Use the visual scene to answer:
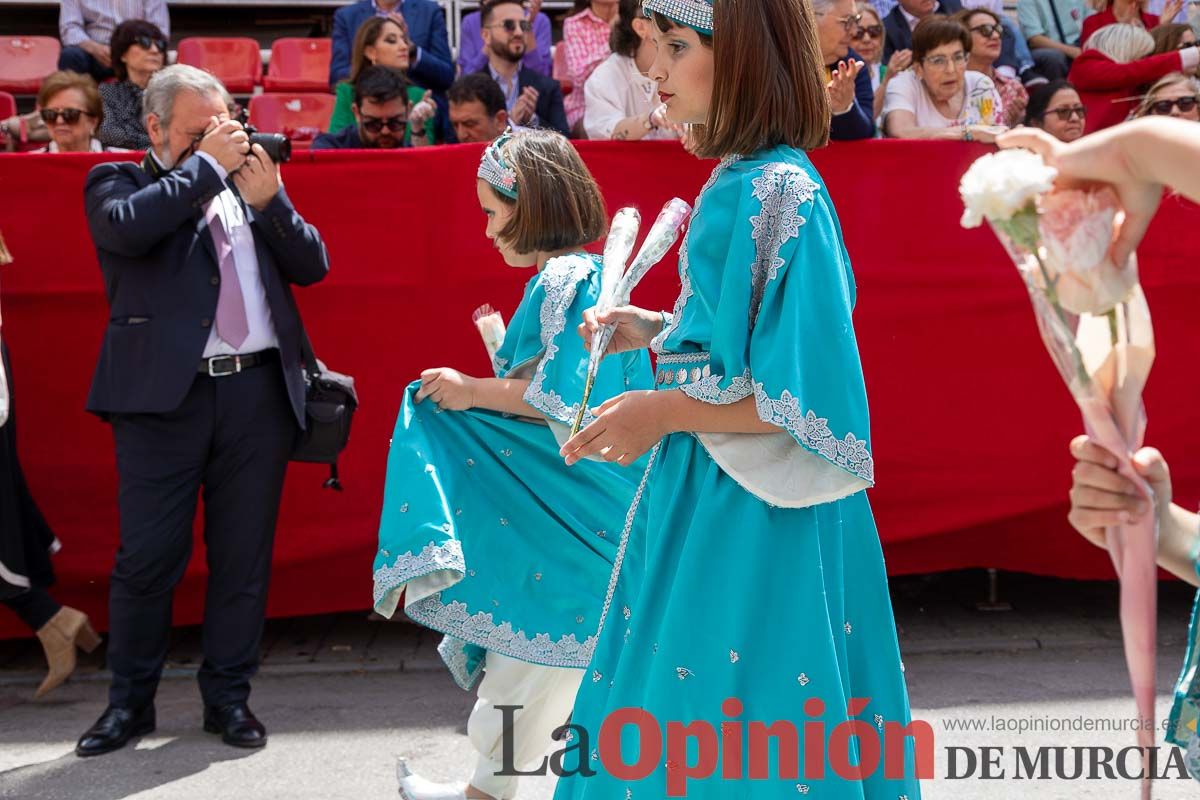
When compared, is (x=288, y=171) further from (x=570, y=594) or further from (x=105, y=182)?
(x=570, y=594)

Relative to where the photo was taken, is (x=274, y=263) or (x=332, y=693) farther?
(x=332, y=693)

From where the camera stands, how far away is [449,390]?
11.4ft

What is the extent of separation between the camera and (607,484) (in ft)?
11.4

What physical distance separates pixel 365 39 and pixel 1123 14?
4.01 m

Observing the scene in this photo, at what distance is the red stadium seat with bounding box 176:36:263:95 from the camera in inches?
351

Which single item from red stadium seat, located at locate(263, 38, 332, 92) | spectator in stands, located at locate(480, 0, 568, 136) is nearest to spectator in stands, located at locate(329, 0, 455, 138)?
spectator in stands, located at locate(480, 0, 568, 136)

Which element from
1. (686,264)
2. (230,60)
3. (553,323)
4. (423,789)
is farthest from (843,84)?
(230,60)

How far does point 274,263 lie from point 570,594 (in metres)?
1.45

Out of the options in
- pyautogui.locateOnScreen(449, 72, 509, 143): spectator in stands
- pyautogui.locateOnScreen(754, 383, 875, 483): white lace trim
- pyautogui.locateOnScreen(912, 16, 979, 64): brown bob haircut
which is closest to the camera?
pyautogui.locateOnScreen(754, 383, 875, 483): white lace trim

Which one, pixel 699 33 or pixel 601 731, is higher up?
pixel 699 33

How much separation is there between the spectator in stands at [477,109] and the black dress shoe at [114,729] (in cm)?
261

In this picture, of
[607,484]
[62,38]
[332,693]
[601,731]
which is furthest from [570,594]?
[62,38]

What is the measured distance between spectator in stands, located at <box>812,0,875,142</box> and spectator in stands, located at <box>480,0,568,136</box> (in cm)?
164

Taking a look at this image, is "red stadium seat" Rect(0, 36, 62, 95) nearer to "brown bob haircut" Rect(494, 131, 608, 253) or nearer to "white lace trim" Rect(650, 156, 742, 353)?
"brown bob haircut" Rect(494, 131, 608, 253)
